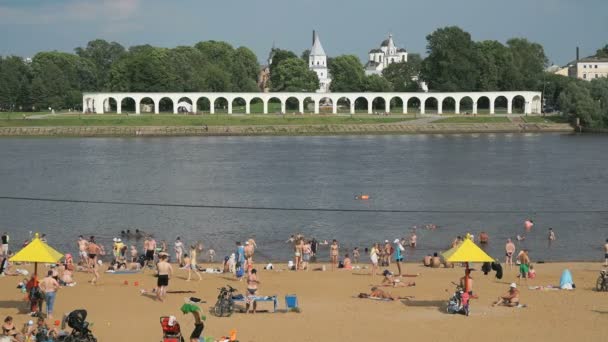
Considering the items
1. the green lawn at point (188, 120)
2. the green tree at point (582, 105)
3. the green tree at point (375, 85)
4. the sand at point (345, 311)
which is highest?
the green tree at point (375, 85)

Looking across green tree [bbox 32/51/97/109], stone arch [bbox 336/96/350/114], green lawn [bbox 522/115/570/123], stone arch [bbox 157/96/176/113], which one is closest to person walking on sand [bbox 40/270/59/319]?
green lawn [bbox 522/115/570/123]

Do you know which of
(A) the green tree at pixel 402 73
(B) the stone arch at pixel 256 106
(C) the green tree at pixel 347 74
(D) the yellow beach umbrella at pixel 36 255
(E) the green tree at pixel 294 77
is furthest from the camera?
(A) the green tree at pixel 402 73

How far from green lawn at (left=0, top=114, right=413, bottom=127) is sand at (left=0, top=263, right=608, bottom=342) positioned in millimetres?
86426

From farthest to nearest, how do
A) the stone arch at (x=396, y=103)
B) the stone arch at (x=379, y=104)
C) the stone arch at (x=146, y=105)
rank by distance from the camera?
the stone arch at (x=396, y=103), the stone arch at (x=379, y=104), the stone arch at (x=146, y=105)

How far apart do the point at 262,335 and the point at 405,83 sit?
5373 inches

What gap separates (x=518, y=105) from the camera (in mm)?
134875

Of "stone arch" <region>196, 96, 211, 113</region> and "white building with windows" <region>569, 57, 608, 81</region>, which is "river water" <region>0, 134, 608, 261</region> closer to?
"stone arch" <region>196, 96, 211, 113</region>

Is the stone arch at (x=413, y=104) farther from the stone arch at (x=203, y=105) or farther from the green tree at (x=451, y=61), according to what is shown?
the stone arch at (x=203, y=105)

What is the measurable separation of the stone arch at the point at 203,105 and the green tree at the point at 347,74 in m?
22.7

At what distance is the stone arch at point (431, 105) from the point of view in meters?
130

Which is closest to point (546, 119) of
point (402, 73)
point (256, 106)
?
point (256, 106)

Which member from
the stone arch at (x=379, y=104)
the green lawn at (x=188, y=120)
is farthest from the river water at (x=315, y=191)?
the stone arch at (x=379, y=104)

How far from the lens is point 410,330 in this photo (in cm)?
2022

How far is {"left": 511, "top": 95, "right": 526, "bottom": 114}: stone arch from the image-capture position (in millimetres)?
127775
